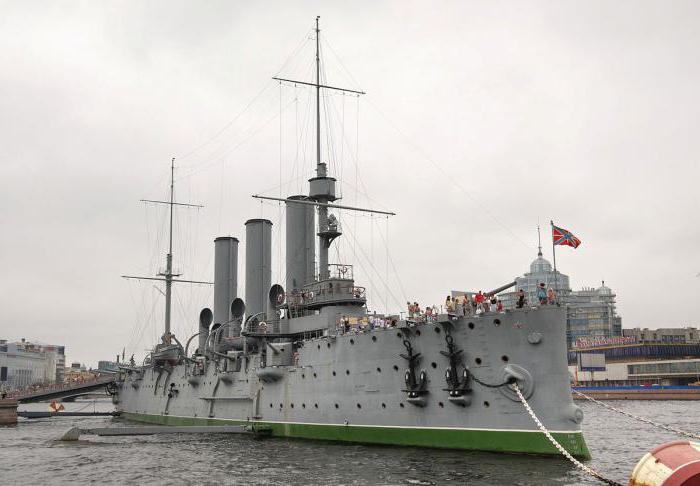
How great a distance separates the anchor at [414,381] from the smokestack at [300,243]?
1219 centimetres

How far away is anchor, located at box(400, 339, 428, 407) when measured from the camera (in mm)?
22719

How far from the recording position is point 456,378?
21703mm

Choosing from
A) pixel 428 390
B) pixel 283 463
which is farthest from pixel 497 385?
pixel 283 463

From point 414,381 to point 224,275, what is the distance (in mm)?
23863

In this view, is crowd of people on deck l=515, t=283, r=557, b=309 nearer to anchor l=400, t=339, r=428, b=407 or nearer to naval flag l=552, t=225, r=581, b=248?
naval flag l=552, t=225, r=581, b=248

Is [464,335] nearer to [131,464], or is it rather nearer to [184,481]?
[184,481]

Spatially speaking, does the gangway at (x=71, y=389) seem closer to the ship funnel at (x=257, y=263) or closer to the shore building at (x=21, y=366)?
the ship funnel at (x=257, y=263)

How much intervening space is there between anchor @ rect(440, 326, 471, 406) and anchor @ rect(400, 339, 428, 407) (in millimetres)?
962

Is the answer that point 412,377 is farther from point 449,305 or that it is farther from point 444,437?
point 449,305

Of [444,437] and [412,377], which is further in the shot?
[412,377]

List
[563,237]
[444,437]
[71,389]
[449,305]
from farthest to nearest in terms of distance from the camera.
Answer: [71,389] < [563,237] < [449,305] < [444,437]

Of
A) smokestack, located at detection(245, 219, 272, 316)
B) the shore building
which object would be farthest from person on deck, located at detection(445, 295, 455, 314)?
the shore building

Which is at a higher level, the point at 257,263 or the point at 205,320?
the point at 257,263

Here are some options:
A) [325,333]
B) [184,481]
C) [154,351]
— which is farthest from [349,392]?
[154,351]
